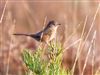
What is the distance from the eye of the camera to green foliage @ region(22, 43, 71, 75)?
3.10 meters

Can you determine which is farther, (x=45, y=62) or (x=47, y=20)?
(x=47, y=20)

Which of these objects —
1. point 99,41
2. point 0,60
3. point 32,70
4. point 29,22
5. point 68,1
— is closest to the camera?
point 32,70

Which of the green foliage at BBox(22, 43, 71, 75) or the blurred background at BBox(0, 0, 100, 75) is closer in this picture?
the green foliage at BBox(22, 43, 71, 75)

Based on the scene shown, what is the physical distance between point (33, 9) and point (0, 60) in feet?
11.7

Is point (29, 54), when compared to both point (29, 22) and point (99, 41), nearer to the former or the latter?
point (99, 41)

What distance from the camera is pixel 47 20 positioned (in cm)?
1013

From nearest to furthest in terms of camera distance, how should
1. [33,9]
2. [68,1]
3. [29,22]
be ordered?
[29,22]
[68,1]
[33,9]

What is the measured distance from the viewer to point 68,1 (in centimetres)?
1036

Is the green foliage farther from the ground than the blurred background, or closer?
farther from the ground

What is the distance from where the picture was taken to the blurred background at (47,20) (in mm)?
7695

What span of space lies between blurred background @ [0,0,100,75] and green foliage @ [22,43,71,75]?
343 cm

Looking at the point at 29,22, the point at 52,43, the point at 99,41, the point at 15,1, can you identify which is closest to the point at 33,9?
the point at 15,1

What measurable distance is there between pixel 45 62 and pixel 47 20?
23.0 ft

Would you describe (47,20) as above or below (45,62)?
below
